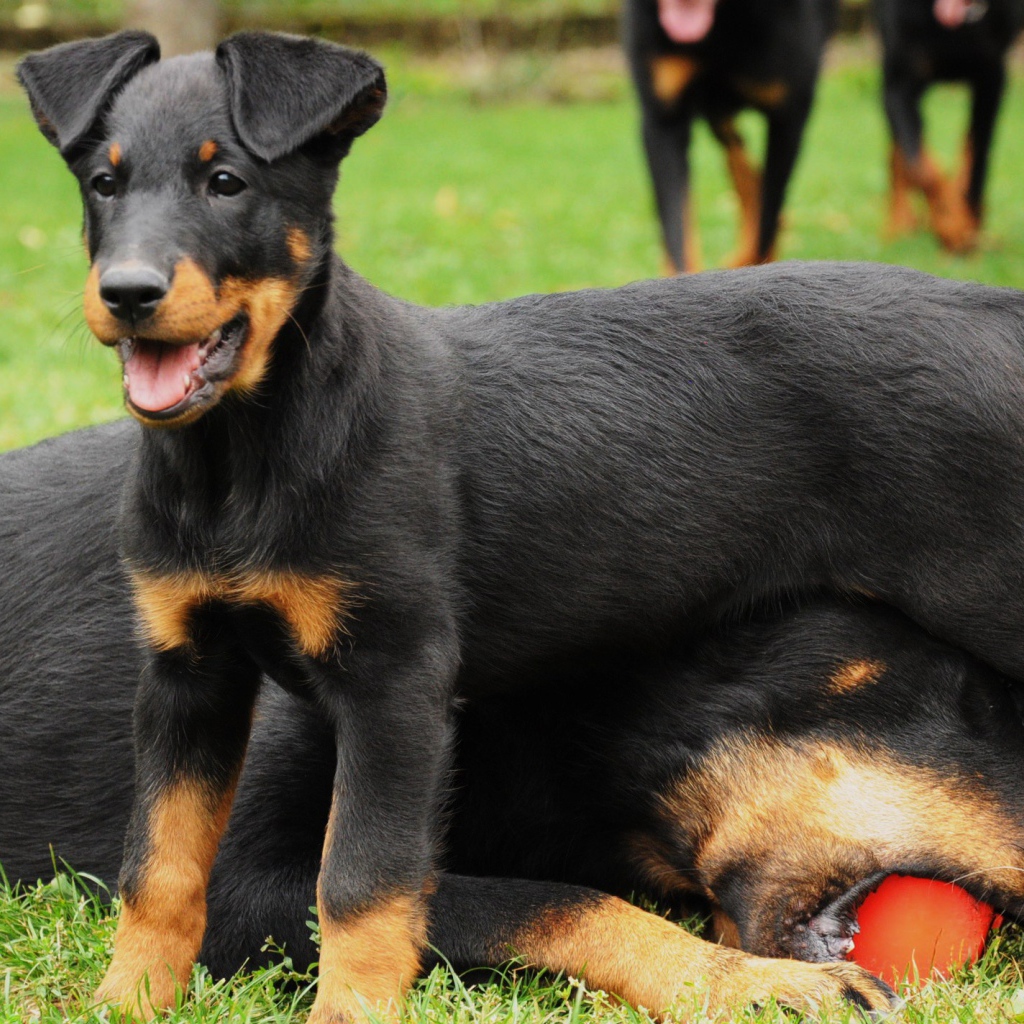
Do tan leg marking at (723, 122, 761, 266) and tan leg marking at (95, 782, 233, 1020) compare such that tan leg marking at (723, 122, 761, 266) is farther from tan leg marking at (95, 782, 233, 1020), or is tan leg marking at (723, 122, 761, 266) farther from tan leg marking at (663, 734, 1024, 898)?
tan leg marking at (95, 782, 233, 1020)

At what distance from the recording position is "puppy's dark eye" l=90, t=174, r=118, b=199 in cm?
300

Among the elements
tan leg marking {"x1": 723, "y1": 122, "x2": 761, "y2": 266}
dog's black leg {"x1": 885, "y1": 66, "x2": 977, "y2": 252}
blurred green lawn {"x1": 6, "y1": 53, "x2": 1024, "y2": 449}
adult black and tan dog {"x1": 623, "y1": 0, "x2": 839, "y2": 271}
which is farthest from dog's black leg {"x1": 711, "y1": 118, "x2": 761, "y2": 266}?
dog's black leg {"x1": 885, "y1": 66, "x2": 977, "y2": 252}

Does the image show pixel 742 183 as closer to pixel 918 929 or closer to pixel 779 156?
pixel 779 156

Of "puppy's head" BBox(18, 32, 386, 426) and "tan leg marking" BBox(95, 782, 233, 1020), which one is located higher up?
"puppy's head" BBox(18, 32, 386, 426)

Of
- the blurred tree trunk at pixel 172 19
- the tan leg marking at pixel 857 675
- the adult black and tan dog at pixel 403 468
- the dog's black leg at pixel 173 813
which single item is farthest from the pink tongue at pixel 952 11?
the blurred tree trunk at pixel 172 19

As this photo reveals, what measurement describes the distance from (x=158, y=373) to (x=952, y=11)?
8.82 m

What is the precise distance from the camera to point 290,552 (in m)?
3.02

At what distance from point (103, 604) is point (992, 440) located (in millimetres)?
2261

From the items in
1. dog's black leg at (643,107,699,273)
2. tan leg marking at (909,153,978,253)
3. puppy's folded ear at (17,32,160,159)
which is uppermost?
puppy's folded ear at (17,32,160,159)

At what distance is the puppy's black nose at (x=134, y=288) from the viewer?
2.77 m

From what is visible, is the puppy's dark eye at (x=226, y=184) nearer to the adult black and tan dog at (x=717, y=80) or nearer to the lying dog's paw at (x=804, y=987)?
the lying dog's paw at (x=804, y=987)

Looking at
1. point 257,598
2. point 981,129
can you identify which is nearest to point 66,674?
point 257,598

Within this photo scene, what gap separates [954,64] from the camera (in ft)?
34.4

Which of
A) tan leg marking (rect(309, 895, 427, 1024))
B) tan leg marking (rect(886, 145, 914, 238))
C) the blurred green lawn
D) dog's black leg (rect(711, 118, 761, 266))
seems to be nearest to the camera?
tan leg marking (rect(309, 895, 427, 1024))
